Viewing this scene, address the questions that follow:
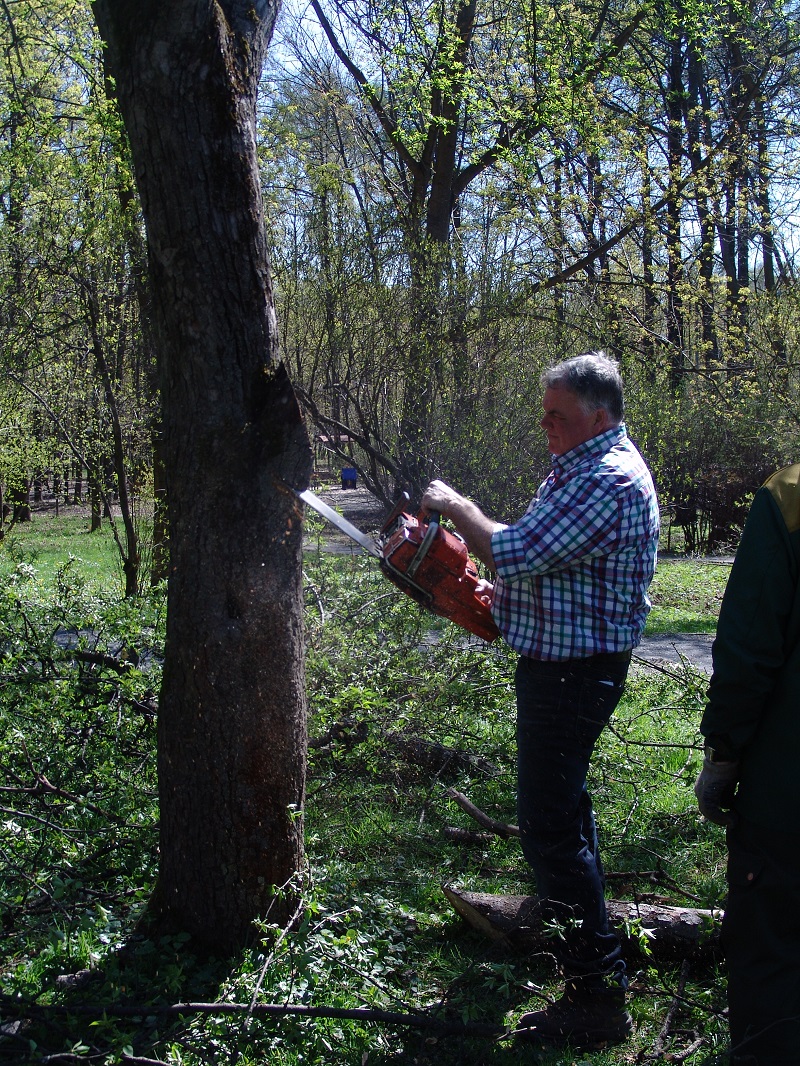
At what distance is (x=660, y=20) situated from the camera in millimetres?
12125

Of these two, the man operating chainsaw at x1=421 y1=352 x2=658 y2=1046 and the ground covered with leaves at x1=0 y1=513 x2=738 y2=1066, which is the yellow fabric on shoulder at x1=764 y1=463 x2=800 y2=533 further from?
the ground covered with leaves at x1=0 y1=513 x2=738 y2=1066

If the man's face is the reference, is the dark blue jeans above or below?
below

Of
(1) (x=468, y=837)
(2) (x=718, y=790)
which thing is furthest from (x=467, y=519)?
(1) (x=468, y=837)

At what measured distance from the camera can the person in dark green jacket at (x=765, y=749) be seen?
2.19 metres

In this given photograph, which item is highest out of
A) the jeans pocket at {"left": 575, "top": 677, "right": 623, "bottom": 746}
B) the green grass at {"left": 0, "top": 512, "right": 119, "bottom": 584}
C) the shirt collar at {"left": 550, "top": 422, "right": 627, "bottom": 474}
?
the shirt collar at {"left": 550, "top": 422, "right": 627, "bottom": 474}

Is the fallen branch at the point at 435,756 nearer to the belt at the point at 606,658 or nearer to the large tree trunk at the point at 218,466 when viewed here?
the large tree trunk at the point at 218,466

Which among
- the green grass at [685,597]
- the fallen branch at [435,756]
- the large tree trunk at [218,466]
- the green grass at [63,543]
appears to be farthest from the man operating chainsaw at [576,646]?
the green grass at [63,543]

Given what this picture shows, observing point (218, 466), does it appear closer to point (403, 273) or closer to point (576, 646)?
point (576, 646)

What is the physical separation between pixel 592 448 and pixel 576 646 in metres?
0.64

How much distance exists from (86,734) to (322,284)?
4911 millimetres

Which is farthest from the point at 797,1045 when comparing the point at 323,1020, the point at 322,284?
the point at 322,284

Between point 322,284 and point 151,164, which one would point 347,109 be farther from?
point 151,164

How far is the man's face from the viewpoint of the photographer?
2758mm

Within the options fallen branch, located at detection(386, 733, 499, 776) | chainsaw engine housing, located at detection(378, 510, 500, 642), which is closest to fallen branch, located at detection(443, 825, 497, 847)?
fallen branch, located at detection(386, 733, 499, 776)
